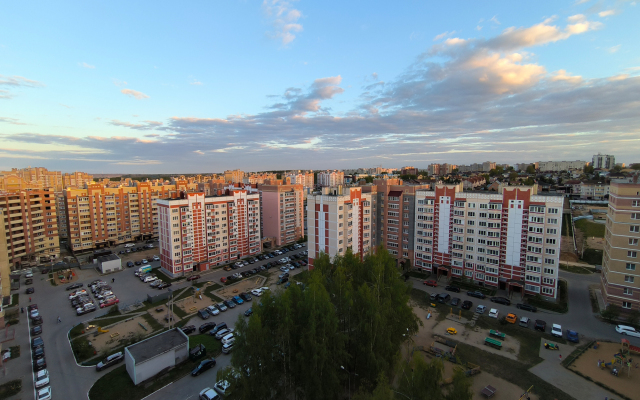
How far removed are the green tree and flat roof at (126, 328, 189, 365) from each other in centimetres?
3810

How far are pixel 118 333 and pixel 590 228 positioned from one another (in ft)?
256

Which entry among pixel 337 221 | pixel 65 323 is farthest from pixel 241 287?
pixel 65 323

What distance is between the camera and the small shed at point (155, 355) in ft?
67.8

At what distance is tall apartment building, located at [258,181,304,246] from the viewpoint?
5488 centimetres

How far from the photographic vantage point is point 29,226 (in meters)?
46.0

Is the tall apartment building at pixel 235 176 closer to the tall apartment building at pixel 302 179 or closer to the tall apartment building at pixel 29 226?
the tall apartment building at pixel 302 179

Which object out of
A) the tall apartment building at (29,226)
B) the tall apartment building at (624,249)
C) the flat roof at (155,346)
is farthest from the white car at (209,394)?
the tall apartment building at (29,226)

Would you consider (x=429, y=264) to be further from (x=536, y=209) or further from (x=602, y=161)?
(x=602, y=161)

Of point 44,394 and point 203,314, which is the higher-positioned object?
point 203,314

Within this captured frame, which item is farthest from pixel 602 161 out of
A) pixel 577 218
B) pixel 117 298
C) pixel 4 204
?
pixel 4 204

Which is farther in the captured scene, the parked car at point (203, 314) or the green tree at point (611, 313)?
the parked car at point (203, 314)

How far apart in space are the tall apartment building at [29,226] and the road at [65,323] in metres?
6.05

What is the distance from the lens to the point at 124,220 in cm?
5691

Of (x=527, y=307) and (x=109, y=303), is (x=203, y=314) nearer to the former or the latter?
(x=109, y=303)
